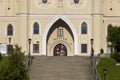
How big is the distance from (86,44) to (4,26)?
10733 millimetres

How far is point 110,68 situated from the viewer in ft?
239

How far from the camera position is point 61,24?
305ft

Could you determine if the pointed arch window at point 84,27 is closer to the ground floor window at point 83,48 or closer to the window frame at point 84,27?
the window frame at point 84,27

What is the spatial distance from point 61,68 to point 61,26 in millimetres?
19582

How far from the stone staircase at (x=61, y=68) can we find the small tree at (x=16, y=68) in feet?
38.1

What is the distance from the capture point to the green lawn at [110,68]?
67731 millimetres

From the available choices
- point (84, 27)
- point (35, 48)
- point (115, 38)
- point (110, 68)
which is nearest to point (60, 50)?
point (35, 48)

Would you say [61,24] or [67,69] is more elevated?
[61,24]

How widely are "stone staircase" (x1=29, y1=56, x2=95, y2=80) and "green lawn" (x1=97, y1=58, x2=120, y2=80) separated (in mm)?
1088

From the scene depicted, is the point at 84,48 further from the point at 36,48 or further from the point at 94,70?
the point at 94,70

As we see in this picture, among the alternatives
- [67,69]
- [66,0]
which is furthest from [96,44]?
[67,69]

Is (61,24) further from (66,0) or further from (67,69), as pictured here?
(67,69)

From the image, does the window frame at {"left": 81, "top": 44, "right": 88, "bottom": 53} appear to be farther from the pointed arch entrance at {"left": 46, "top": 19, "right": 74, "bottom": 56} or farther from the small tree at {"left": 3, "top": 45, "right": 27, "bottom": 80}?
the small tree at {"left": 3, "top": 45, "right": 27, "bottom": 80}

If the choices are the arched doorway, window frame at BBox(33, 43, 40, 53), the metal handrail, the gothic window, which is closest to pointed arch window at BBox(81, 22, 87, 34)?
the gothic window
